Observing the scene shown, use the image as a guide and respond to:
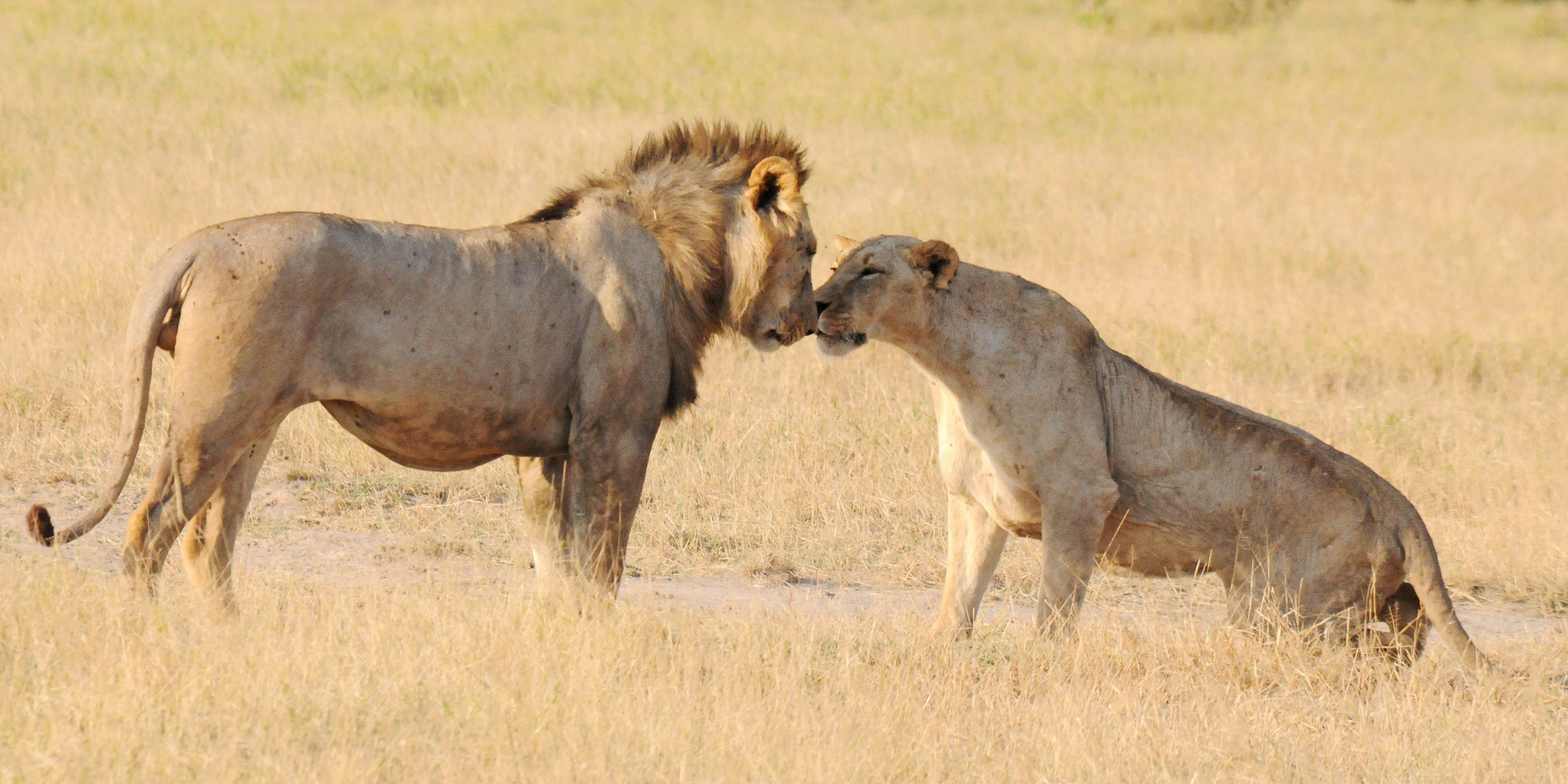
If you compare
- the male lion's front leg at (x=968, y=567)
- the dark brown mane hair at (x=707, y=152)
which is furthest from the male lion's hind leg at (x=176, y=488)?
the male lion's front leg at (x=968, y=567)

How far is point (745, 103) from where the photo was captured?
49.6 ft

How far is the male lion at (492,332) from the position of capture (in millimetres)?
4098

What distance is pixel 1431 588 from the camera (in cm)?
458

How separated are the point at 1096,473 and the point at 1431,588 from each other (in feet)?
3.24

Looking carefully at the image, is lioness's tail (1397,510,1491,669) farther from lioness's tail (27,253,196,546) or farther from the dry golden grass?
lioness's tail (27,253,196,546)

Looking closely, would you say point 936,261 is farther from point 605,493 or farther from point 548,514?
point 548,514

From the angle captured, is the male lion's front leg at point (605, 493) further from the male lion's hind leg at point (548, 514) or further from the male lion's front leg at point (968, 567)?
the male lion's front leg at point (968, 567)

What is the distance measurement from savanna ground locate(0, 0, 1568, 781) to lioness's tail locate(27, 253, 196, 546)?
22cm

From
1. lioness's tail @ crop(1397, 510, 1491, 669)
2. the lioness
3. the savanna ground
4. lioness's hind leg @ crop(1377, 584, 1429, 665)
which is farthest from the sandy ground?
lioness's tail @ crop(1397, 510, 1491, 669)

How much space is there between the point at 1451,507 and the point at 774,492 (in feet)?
8.99

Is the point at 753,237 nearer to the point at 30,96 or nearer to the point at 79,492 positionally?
the point at 79,492

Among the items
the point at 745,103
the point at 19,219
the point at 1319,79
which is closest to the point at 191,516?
the point at 19,219

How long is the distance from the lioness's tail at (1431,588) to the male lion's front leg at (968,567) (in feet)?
3.80

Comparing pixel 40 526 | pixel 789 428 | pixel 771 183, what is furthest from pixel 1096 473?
pixel 40 526
